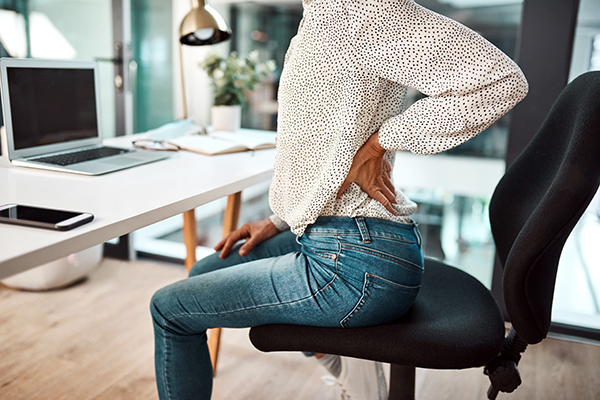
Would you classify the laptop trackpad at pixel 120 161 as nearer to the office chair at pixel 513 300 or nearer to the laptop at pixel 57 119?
the laptop at pixel 57 119

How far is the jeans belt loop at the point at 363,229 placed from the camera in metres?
0.90

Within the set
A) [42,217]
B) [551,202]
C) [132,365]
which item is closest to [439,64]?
[551,202]

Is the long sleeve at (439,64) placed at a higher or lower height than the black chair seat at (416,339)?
higher

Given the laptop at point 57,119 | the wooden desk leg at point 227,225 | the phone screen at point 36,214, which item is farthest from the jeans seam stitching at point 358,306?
the wooden desk leg at point 227,225

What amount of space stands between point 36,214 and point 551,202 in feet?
2.75

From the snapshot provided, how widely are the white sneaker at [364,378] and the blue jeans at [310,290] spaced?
1.54ft

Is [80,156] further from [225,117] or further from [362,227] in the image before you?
[362,227]

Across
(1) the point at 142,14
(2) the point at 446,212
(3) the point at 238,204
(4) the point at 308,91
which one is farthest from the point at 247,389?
(1) the point at 142,14

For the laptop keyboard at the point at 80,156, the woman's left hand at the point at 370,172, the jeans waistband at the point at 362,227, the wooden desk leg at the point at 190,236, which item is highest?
the woman's left hand at the point at 370,172

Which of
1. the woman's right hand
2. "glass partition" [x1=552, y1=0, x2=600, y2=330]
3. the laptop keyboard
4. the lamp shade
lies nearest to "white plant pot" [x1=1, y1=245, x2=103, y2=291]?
the laptop keyboard

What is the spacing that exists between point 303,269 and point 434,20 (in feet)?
1.59

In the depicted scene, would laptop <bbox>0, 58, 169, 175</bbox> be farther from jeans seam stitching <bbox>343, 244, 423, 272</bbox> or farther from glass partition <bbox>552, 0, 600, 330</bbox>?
glass partition <bbox>552, 0, 600, 330</bbox>

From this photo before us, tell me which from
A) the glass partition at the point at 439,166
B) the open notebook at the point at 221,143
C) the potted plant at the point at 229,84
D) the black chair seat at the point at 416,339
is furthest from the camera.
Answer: the glass partition at the point at 439,166

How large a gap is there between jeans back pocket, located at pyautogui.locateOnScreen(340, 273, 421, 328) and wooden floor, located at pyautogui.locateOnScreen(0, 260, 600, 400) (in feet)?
2.38
